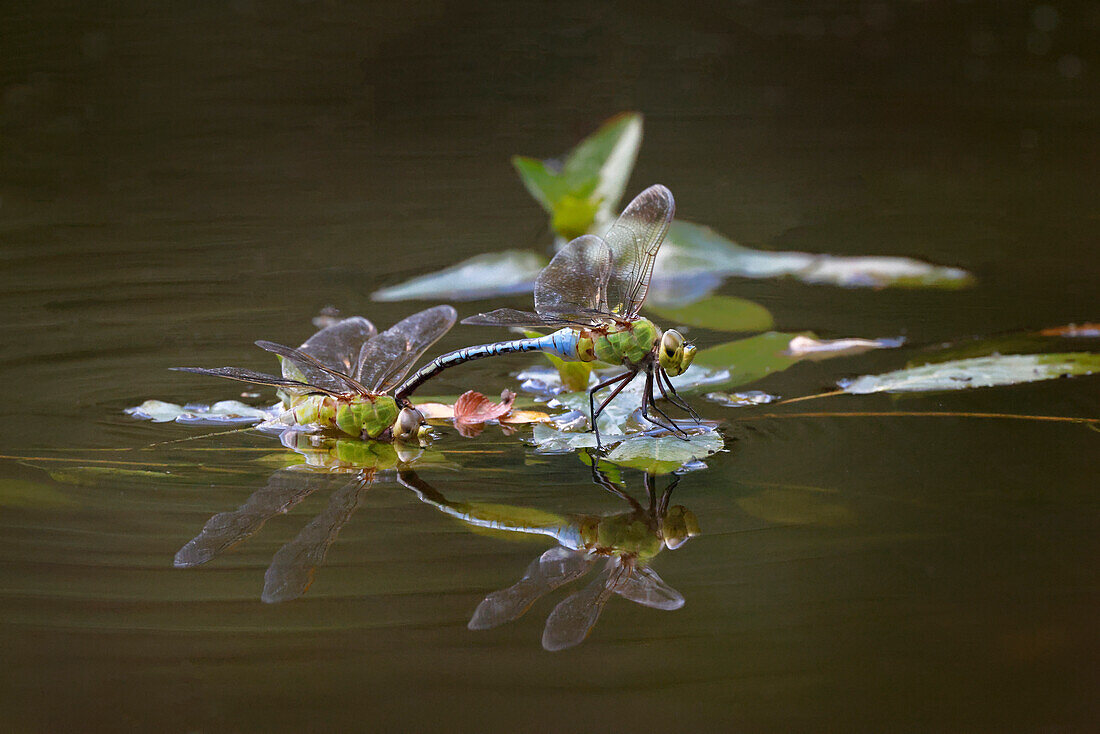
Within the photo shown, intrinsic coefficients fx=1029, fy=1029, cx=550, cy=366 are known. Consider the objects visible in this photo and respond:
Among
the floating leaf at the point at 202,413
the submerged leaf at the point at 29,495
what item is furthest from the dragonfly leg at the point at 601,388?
the submerged leaf at the point at 29,495

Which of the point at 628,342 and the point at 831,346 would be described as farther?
the point at 831,346

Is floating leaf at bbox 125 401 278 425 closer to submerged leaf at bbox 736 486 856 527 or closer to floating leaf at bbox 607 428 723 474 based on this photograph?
floating leaf at bbox 607 428 723 474

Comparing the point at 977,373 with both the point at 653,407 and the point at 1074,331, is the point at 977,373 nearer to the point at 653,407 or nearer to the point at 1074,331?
the point at 1074,331

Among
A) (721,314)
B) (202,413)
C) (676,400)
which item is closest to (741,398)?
(676,400)

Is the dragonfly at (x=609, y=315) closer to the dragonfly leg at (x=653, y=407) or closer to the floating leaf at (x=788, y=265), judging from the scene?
the dragonfly leg at (x=653, y=407)

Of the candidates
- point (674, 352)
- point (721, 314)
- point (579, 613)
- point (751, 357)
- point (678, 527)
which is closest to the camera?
point (579, 613)

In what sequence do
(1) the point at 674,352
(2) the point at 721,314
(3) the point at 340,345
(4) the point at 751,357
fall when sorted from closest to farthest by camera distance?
(1) the point at 674,352 < (3) the point at 340,345 < (4) the point at 751,357 < (2) the point at 721,314

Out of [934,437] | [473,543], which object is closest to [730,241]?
[934,437]
